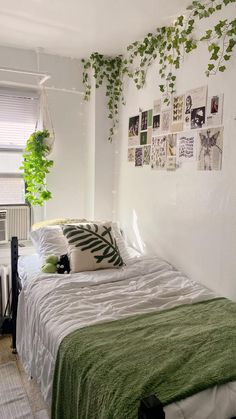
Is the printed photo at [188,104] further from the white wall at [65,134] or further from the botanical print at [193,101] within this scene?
the white wall at [65,134]

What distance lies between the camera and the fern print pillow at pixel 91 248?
2.28 meters

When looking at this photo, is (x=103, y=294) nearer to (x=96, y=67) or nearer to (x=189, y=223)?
(x=189, y=223)

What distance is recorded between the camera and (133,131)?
283 cm

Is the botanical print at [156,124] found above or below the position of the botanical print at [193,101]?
below

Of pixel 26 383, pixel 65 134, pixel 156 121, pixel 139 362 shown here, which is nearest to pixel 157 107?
pixel 156 121

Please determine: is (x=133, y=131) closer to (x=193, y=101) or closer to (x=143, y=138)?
(x=143, y=138)

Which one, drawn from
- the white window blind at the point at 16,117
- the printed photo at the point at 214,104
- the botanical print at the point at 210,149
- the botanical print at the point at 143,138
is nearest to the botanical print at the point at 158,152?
the botanical print at the point at 143,138

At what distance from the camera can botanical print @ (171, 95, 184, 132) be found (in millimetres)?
2244

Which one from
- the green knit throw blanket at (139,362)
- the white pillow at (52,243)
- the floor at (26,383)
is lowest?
the floor at (26,383)

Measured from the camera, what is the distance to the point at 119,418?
1049 mm

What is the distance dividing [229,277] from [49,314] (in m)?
1.04

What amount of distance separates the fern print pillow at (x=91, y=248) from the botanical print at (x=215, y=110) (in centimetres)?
106

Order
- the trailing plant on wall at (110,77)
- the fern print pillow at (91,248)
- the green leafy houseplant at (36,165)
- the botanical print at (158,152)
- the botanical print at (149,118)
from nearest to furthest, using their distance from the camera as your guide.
Answer: the fern print pillow at (91,248)
the botanical print at (158,152)
the botanical print at (149,118)
the green leafy houseplant at (36,165)
the trailing plant on wall at (110,77)

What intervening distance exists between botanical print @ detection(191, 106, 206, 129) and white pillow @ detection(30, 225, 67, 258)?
1.26 m
